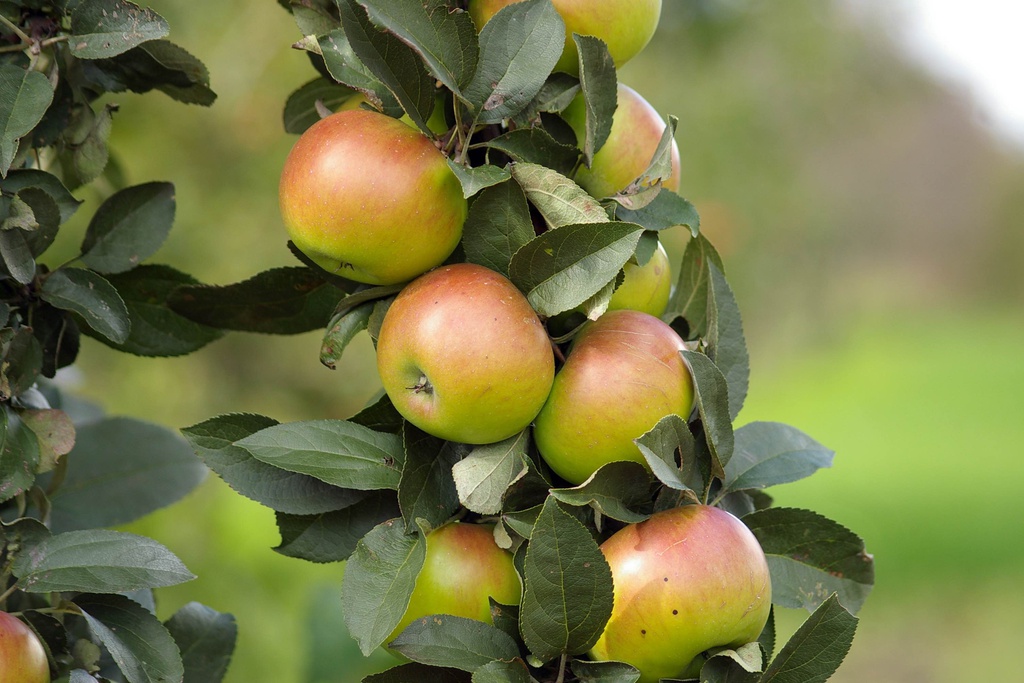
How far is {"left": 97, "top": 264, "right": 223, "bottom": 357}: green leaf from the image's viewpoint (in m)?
0.68

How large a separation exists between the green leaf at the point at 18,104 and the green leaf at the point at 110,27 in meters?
0.03

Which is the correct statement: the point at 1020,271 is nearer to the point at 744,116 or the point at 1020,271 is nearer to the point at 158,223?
the point at 744,116

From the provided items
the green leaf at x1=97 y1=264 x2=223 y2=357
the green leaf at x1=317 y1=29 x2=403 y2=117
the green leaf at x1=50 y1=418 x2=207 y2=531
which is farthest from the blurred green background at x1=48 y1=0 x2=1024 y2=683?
the green leaf at x1=317 y1=29 x2=403 y2=117

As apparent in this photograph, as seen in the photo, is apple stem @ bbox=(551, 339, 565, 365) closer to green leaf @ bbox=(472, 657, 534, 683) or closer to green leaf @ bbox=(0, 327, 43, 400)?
green leaf @ bbox=(472, 657, 534, 683)

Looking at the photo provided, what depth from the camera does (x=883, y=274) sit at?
13.0 m

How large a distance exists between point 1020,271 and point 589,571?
1400 cm

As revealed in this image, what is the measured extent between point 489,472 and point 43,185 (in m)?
0.34

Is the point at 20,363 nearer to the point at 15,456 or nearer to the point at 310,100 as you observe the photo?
the point at 15,456

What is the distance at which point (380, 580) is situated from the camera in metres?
0.50

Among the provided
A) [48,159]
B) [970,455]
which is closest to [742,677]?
[48,159]

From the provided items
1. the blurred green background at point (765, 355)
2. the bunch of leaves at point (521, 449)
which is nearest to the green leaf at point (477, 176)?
the bunch of leaves at point (521, 449)

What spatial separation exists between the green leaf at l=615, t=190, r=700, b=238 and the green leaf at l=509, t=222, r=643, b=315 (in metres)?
0.06

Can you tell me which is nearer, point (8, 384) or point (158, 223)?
point (8, 384)

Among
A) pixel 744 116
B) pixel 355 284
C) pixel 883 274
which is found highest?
pixel 355 284
